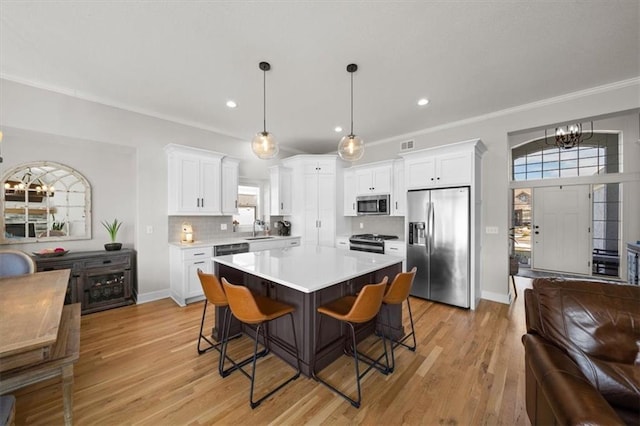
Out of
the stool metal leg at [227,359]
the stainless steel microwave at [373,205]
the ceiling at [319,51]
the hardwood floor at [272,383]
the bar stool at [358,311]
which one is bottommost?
the hardwood floor at [272,383]

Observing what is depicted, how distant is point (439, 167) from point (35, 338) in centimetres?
434

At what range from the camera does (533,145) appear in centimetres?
580

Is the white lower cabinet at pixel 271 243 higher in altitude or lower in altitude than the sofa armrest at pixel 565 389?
higher

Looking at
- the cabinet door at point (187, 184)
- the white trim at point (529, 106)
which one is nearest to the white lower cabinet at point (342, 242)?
the white trim at point (529, 106)

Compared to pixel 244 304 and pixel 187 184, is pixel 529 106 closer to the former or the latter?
pixel 244 304

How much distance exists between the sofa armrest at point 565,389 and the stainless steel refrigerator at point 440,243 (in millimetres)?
2282

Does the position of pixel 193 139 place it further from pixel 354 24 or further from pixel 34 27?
pixel 354 24

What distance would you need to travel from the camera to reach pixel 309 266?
2246 millimetres

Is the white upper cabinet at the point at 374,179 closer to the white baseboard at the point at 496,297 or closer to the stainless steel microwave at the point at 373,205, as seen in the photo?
the stainless steel microwave at the point at 373,205

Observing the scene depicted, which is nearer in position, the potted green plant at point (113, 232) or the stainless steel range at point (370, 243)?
the potted green plant at point (113, 232)

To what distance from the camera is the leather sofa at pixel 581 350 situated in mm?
1050

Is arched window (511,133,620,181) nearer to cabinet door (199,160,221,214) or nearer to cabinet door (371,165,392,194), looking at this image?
cabinet door (371,165,392,194)

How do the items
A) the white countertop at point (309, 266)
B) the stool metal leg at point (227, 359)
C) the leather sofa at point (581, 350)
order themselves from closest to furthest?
the leather sofa at point (581, 350), the white countertop at point (309, 266), the stool metal leg at point (227, 359)

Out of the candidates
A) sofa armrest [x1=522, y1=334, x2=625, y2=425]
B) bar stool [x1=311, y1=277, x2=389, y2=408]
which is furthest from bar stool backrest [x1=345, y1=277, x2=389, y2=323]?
sofa armrest [x1=522, y1=334, x2=625, y2=425]
